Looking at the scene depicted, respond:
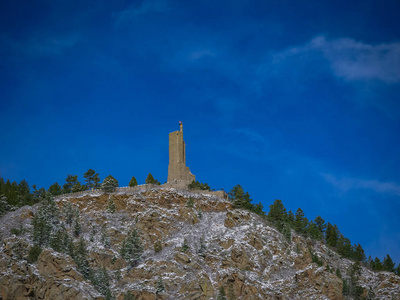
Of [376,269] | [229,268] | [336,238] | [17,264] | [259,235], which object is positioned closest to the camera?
[17,264]

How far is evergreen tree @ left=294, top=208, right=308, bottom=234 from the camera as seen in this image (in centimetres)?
12265

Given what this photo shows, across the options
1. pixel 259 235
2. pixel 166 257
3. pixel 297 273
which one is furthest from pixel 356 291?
pixel 166 257

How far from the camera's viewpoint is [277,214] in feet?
414

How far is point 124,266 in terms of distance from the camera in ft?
341

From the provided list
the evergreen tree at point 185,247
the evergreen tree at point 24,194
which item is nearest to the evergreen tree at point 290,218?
the evergreen tree at point 185,247

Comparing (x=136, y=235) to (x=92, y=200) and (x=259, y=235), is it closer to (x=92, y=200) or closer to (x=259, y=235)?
(x=92, y=200)

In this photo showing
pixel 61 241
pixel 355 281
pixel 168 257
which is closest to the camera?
pixel 61 241

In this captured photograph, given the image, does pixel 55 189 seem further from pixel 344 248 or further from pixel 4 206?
pixel 344 248

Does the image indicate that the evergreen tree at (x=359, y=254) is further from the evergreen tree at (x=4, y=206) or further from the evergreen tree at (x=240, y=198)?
the evergreen tree at (x=4, y=206)

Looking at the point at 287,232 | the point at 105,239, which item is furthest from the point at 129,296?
the point at 287,232

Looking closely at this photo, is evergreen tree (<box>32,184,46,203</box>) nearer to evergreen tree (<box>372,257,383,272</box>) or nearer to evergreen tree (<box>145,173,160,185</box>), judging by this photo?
evergreen tree (<box>145,173,160,185</box>)

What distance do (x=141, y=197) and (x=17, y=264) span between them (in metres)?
29.4

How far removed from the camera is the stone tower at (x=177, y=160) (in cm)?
12925

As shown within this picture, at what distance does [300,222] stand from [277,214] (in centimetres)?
494
